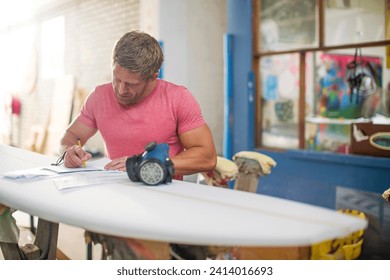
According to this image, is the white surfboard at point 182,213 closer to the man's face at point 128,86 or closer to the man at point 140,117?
the man at point 140,117

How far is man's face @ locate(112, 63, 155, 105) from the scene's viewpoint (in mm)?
1531

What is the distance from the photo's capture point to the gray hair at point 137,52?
1.51 m

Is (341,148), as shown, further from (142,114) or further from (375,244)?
(142,114)

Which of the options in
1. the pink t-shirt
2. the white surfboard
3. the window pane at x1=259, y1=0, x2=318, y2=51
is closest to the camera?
the white surfboard

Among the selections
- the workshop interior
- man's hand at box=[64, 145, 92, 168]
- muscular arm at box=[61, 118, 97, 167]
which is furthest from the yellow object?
muscular arm at box=[61, 118, 97, 167]

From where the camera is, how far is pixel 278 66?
2902mm

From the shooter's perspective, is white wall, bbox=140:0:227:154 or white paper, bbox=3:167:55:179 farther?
white wall, bbox=140:0:227:154

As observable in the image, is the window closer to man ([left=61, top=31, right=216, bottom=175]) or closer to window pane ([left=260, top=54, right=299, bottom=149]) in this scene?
window pane ([left=260, top=54, right=299, bottom=149])

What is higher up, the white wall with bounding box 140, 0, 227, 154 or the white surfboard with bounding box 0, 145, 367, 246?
the white wall with bounding box 140, 0, 227, 154

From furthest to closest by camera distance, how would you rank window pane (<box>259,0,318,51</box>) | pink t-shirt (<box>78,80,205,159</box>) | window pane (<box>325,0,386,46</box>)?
1. window pane (<box>259,0,318,51</box>)
2. window pane (<box>325,0,386,46</box>)
3. pink t-shirt (<box>78,80,205,159</box>)

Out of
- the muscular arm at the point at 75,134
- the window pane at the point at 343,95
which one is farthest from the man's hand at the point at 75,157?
the window pane at the point at 343,95

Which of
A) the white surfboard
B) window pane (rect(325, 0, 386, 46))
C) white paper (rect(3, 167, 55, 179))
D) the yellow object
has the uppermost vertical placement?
window pane (rect(325, 0, 386, 46))

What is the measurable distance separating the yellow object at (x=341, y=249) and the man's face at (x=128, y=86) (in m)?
0.73

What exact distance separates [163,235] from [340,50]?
186 cm
